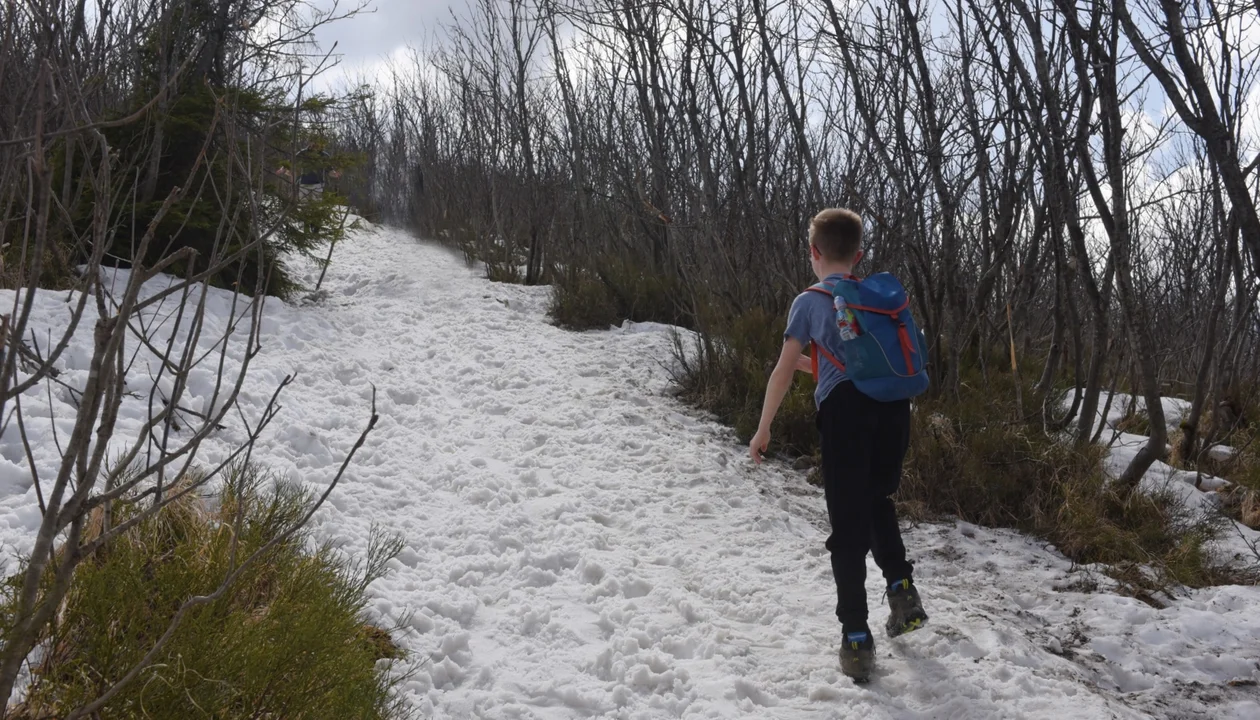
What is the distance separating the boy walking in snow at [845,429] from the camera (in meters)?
2.74

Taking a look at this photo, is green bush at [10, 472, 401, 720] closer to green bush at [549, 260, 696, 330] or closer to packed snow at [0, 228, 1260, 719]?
packed snow at [0, 228, 1260, 719]

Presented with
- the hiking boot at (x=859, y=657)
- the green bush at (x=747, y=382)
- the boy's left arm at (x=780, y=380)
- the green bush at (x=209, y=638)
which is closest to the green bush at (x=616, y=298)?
the green bush at (x=747, y=382)

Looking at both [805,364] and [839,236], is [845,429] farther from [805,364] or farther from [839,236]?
[839,236]

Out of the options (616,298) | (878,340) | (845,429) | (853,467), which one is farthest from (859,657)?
(616,298)

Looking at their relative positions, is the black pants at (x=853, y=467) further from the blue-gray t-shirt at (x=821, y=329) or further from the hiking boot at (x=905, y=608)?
the hiking boot at (x=905, y=608)

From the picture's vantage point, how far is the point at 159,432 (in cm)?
416

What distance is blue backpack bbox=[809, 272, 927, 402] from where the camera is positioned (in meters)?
2.69

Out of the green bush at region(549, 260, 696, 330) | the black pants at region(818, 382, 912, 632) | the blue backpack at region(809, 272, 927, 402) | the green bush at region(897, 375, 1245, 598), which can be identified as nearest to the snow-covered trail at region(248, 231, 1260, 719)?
the green bush at region(897, 375, 1245, 598)

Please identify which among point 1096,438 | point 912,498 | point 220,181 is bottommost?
point 912,498

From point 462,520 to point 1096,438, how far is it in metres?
3.72

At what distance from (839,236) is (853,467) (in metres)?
0.82

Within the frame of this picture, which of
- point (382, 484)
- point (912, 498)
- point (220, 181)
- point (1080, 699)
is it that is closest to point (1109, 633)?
point (1080, 699)

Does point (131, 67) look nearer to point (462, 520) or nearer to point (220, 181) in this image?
point (220, 181)

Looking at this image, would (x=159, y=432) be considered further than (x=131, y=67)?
No
